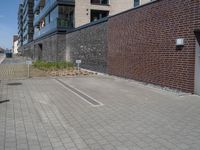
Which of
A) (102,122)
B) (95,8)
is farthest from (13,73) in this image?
(102,122)

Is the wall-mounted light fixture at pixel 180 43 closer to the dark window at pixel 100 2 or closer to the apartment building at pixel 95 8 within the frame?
the apartment building at pixel 95 8

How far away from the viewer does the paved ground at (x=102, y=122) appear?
5395mm

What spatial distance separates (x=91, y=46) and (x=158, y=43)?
995cm

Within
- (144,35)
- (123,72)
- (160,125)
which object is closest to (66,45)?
(123,72)

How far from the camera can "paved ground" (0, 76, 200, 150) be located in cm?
539

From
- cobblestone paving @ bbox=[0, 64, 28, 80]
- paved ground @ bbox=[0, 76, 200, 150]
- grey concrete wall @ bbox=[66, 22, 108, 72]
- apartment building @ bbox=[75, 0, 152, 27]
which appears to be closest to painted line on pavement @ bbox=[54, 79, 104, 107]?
paved ground @ bbox=[0, 76, 200, 150]

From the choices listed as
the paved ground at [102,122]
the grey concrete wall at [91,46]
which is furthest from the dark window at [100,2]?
the paved ground at [102,122]

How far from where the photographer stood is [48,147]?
5215 millimetres

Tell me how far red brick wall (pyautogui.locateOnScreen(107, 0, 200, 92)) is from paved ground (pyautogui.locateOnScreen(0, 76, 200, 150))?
1.19 metres

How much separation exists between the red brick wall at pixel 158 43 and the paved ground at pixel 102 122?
1.19 meters

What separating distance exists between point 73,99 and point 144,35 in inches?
217

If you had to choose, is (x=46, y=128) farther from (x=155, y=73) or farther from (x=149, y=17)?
(x=149, y=17)

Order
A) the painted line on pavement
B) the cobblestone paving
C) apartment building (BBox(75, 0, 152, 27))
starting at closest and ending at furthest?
1. the painted line on pavement
2. the cobblestone paving
3. apartment building (BBox(75, 0, 152, 27))

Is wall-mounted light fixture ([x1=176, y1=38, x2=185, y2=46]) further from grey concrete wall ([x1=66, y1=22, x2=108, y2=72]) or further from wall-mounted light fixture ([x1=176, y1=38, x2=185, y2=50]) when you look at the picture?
grey concrete wall ([x1=66, y1=22, x2=108, y2=72])
